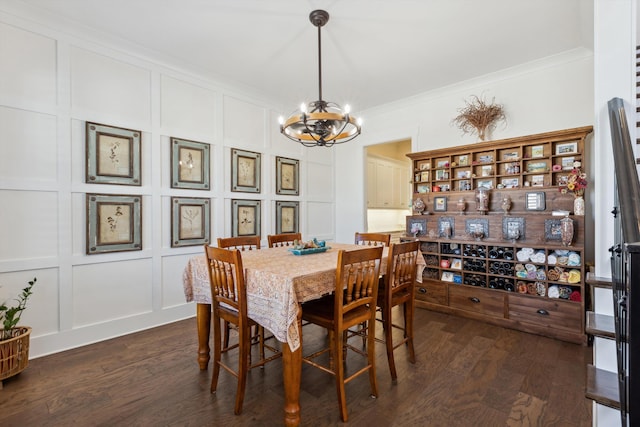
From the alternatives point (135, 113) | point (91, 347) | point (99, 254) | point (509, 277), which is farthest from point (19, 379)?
point (509, 277)

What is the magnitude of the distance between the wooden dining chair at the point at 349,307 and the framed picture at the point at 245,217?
7.22 ft

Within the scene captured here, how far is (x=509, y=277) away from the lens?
3.24 m

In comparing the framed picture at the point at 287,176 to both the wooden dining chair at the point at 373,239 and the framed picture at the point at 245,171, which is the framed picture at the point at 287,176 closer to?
the framed picture at the point at 245,171

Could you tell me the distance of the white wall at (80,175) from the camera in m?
2.55

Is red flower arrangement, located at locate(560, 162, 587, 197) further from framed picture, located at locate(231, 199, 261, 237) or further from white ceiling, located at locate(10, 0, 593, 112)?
framed picture, located at locate(231, 199, 261, 237)

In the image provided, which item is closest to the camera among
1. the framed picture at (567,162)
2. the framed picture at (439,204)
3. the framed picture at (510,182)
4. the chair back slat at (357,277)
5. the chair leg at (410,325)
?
the chair back slat at (357,277)

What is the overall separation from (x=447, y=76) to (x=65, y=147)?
4.21 metres

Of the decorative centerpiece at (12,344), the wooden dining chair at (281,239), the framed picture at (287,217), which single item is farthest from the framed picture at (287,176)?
the decorative centerpiece at (12,344)

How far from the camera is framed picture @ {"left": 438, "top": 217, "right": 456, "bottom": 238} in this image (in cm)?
376

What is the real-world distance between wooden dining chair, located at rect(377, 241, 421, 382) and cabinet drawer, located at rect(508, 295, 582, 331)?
1.46m

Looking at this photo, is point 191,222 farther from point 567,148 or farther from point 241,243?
point 567,148

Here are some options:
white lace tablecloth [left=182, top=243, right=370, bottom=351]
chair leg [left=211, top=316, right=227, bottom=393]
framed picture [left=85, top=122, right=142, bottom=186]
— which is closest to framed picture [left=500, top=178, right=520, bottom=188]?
white lace tablecloth [left=182, top=243, right=370, bottom=351]

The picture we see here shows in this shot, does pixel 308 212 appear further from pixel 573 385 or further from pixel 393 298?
pixel 573 385

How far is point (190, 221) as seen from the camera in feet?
11.9
